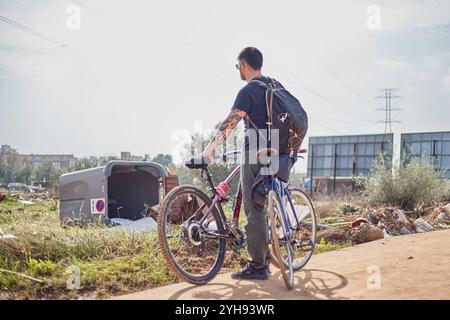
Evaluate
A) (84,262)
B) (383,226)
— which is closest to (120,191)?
(383,226)

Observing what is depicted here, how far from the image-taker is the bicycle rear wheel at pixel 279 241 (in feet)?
13.4

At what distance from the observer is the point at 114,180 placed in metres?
10.7

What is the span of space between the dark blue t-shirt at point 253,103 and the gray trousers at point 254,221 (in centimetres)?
31

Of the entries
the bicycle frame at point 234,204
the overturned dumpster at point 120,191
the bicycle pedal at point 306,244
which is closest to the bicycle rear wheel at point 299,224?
the bicycle pedal at point 306,244

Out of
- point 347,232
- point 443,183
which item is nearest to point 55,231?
point 347,232

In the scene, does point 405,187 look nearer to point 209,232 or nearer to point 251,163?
point 251,163

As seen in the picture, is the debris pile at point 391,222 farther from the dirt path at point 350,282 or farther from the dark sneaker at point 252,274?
the dark sneaker at point 252,274

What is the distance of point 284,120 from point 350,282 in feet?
4.71

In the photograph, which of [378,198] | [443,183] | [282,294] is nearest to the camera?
[282,294]

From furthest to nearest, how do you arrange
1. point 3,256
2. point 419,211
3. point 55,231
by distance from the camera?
point 419,211 < point 55,231 < point 3,256

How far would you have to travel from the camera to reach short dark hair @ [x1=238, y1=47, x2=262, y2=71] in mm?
4695

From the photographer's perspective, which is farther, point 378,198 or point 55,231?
point 378,198

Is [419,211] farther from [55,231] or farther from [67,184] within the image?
[55,231]

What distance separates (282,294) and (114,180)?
23.6 ft
